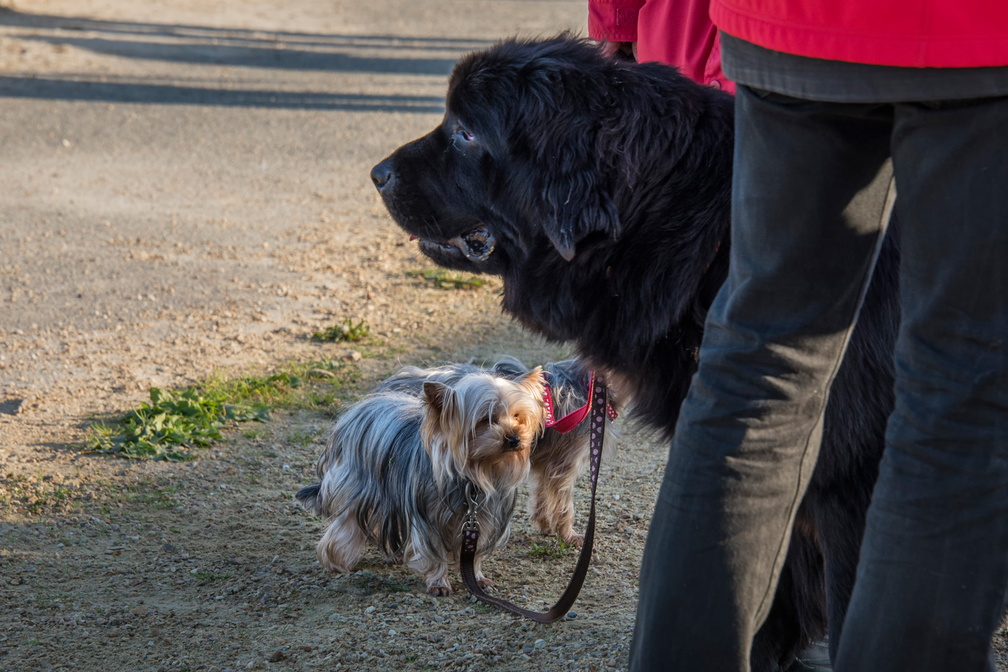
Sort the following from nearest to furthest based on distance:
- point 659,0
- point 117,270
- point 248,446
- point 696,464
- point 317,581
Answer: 1. point 696,464
2. point 659,0
3. point 317,581
4. point 248,446
5. point 117,270

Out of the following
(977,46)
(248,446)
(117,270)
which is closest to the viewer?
(977,46)

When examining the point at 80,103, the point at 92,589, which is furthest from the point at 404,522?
the point at 80,103

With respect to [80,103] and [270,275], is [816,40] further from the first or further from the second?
[80,103]

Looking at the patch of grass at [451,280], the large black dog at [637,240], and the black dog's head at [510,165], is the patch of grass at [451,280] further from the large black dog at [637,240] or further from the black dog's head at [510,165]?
the large black dog at [637,240]

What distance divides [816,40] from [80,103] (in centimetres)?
929

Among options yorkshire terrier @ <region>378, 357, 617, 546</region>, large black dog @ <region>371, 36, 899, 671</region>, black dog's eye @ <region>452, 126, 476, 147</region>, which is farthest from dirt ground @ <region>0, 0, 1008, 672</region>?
black dog's eye @ <region>452, 126, 476, 147</region>

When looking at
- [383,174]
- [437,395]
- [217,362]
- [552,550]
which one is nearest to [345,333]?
[217,362]

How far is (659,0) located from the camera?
9.32 feet

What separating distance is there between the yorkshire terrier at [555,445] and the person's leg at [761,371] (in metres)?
1.47

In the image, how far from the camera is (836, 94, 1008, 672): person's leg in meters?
1.41

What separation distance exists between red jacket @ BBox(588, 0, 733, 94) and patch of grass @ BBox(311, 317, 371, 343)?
7.26 ft

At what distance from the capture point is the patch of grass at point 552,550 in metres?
3.30

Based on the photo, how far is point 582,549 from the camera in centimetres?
273

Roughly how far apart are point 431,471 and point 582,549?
0.56 metres
